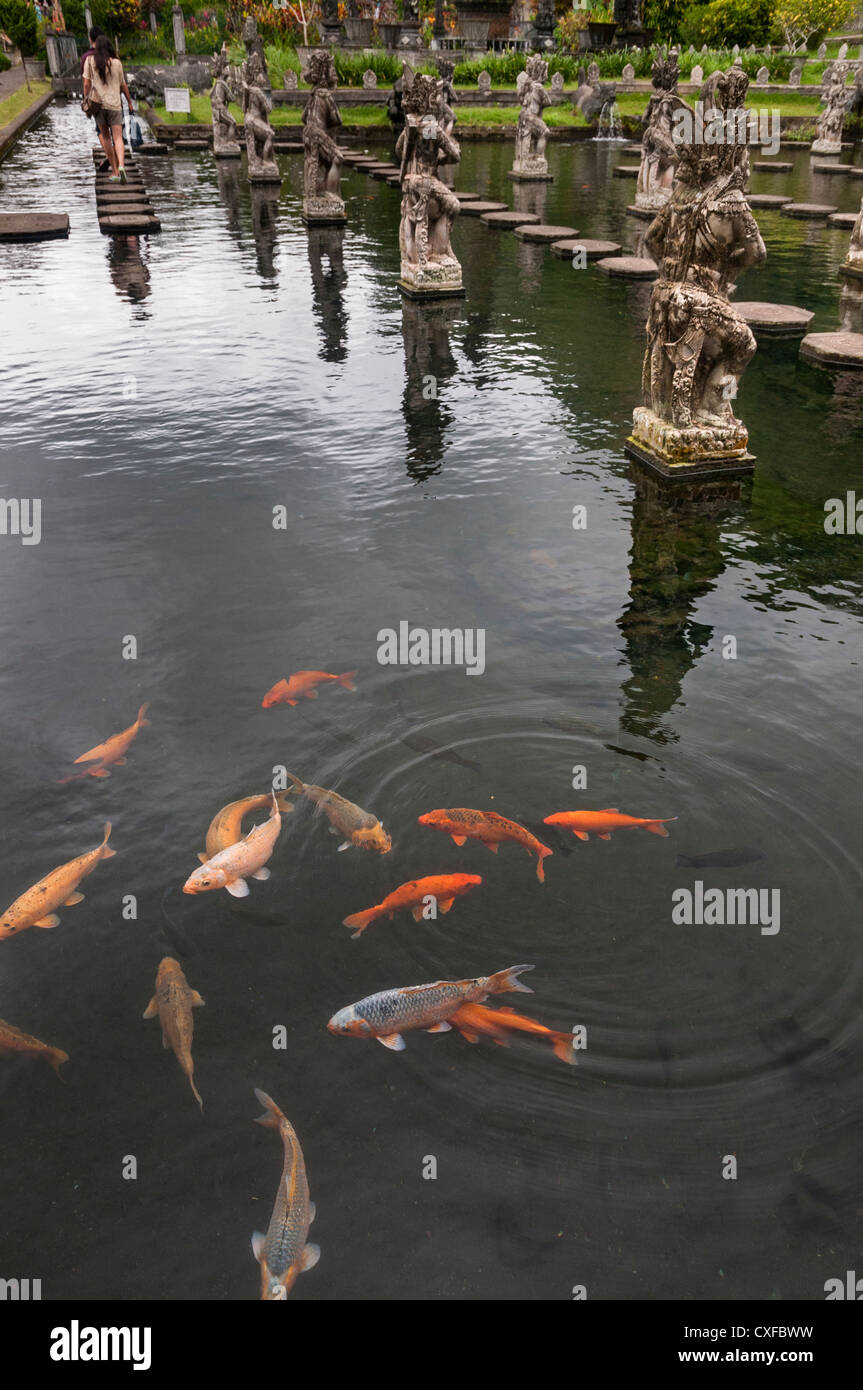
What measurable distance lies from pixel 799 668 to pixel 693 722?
109 centimetres

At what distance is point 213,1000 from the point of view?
4.28 meters

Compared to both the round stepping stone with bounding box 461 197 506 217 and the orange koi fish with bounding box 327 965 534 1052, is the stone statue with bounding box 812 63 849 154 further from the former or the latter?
the orange koi fish with bounding box 327 965 534 1052

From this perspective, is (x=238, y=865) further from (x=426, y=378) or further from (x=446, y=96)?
(x=446, y=96)

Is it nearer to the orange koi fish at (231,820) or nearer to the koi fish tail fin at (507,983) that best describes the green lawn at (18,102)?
the orange koi fish at (231,820)

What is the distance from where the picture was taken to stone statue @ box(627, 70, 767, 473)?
8008 millimetres

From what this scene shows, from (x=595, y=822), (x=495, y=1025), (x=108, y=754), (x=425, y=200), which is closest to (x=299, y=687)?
(x=108, y=754)

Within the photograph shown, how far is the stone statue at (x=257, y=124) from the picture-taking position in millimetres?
26078

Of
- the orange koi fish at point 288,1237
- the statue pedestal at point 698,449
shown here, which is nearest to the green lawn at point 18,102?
the statue pedestal at point 698,449

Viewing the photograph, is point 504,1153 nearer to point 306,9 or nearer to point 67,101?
point 67,101

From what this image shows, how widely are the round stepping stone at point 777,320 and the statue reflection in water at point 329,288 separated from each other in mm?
6024

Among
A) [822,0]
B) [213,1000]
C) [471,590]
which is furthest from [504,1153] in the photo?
[822,0]

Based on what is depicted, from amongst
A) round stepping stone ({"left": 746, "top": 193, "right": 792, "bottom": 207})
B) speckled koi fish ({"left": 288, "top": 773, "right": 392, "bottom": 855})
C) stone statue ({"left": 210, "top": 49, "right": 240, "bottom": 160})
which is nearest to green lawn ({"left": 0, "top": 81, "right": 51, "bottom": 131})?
stone statue ({"left": 210, "top": 49, "right": 240, "bottom": 160})

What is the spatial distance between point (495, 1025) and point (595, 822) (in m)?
1.41

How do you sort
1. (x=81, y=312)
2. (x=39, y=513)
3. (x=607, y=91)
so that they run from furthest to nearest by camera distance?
1. (x=607, y=91)
2. (x=81, y=312)
3. (x=39, y=513)
